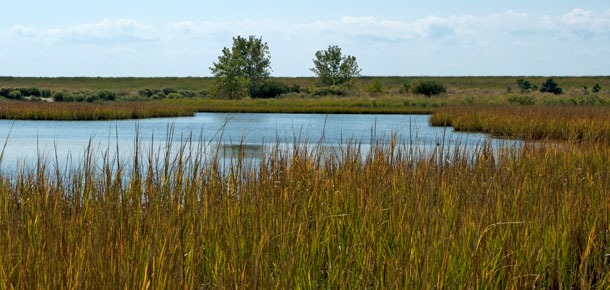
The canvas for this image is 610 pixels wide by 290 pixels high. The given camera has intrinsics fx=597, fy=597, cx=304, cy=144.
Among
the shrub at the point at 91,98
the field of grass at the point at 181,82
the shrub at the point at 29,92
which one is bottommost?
the shrub at the point at 91,98

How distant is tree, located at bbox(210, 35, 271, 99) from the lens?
54.1 m

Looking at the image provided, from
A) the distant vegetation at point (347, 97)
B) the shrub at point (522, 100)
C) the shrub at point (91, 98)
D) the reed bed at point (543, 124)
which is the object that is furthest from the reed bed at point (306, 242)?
the shrub at point (91, 98)

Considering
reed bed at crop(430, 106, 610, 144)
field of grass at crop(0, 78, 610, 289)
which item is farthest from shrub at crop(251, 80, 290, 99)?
field of grass at crop(0, 78, 610, 289)

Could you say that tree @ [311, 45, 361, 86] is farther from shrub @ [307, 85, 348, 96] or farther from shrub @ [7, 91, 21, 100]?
shrub @ [7, 91, 21, 100]

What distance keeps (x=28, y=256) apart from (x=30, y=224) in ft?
2.75

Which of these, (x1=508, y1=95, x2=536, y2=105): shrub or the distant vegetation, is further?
the distant vegetation

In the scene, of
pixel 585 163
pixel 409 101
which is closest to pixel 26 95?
pixel 409 101

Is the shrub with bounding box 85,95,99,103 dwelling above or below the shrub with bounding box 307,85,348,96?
below

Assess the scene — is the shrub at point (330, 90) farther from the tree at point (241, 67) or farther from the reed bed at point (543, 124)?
the reed bed at point (543, 124)

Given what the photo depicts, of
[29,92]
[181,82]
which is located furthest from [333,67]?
[181,82]

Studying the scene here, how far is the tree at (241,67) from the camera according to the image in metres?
54.1

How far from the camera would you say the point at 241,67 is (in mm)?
56094

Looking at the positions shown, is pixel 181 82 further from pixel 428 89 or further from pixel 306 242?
pixel 306 242

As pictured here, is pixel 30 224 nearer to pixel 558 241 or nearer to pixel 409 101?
pixel 558 241
